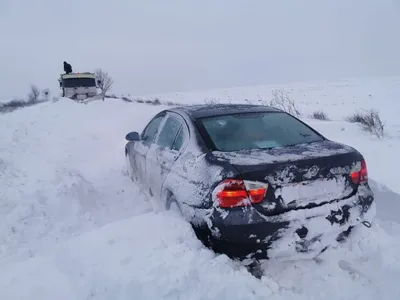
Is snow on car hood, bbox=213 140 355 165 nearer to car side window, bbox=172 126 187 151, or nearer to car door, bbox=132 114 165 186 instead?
car side window, bbox=172 126 187 151

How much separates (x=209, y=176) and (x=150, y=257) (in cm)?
84

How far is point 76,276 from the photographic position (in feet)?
8.14

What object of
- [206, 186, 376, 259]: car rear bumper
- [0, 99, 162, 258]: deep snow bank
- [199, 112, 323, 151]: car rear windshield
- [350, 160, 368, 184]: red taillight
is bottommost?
[0, 99, 162, 258]: deep snow bank

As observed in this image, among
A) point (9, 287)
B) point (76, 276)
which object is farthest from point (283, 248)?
point (9, 287)

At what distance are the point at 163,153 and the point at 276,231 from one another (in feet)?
6.04

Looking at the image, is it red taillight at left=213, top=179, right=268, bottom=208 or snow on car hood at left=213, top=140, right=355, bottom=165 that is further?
snow on car hood at left=213, top=140, right=355, bottom=165

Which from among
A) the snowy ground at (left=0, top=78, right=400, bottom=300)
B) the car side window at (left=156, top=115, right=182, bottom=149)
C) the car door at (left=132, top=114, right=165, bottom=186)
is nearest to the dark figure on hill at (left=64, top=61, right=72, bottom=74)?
the snowy ground at (left=0, top=78, right=400, bottom=300)

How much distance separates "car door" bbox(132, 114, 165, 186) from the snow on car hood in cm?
192

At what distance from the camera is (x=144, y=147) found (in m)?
4.82

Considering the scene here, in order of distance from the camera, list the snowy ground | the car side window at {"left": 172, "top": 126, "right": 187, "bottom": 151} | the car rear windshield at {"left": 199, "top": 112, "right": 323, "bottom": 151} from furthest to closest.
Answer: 1. the car side window at {"left": 172, "top": 126, "right": 187, "bottom": 151}
2. the car rear windshield at {"left": 199, "top": 112, "right": 323, "bottom": 151}
3. the snowy ground

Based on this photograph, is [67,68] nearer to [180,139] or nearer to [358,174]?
[180,139]

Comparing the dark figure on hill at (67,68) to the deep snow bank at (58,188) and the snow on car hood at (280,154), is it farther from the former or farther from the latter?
the snow on car hood at (280,154)

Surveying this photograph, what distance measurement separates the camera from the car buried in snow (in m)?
2.56

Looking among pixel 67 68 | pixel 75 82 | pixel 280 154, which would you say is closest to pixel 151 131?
pixel 280 154
